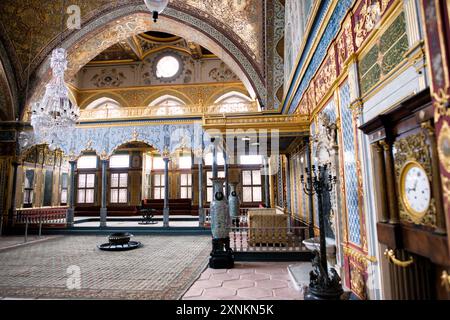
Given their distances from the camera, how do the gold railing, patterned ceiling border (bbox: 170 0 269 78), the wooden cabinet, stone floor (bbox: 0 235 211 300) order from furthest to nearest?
the gold railing
patterned ceiling border (bbox: 170 0 269 78)
stone floor (bbox: 0 235 211 300)
the wooden cabinet

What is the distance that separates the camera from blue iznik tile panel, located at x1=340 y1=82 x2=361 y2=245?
3.11 meters

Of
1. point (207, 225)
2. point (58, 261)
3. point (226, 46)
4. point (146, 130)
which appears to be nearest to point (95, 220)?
point (146, 130)

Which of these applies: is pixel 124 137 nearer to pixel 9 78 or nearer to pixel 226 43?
pixel 9 78

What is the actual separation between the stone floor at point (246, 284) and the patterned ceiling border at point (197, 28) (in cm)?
643

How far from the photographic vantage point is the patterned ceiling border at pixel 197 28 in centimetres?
980

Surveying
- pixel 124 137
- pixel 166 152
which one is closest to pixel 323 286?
pixel 166 152

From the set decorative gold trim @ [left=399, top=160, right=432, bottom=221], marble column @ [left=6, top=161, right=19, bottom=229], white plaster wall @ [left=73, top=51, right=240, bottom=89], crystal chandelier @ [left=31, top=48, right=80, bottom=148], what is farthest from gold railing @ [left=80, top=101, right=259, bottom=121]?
decorative gold trim @ [left=399, top=160, right=432, bottom=221]

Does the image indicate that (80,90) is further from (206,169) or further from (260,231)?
(260,231)

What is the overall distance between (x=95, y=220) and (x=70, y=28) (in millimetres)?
8814

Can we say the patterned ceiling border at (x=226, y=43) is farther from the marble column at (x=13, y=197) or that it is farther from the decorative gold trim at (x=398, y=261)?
→ the marble column at (x=13, y=197)

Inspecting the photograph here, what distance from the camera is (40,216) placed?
33.0 ft

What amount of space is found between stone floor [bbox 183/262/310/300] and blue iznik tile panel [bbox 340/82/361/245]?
111 cm

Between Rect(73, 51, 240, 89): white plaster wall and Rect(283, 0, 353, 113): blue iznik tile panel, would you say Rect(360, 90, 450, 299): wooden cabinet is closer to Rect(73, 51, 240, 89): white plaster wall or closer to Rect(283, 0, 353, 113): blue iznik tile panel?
Rect(283, 0, 353, 113): blue iznik tile panel

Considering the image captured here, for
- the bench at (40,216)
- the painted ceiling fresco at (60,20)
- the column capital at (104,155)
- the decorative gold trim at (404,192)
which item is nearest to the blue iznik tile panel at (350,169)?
the decorative gold trim at (404,192)
